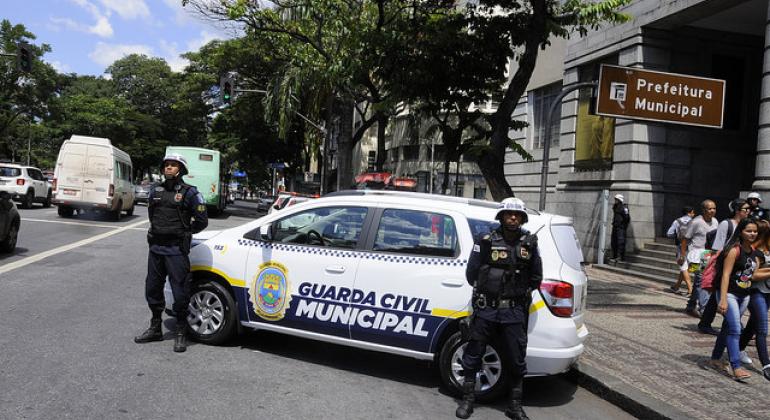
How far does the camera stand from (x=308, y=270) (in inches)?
219

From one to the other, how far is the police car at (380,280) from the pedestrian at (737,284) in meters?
1.80

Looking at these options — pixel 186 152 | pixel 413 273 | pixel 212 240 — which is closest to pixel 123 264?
pixel 212 240

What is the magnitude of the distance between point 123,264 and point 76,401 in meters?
7.07

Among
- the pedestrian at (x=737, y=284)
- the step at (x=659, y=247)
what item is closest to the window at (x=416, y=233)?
the pedestrian at (x=737, y=284)

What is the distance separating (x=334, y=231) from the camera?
568cm

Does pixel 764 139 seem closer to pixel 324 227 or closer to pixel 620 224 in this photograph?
pixel 620 224

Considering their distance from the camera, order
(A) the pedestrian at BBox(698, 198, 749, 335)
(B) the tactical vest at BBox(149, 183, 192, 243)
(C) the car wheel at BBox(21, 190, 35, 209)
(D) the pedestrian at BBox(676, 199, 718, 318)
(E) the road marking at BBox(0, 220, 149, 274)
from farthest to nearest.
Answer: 1. (C) the car wheel at BBox(21, 190, 35, 209)
2. (E) the road marking at BBox(0, 220, 149, 274)
3. (D) the pedestrian at BBox(676, 199, 718, 318)
4. (A) the pedestrian at BBox(698, 198, 749, 335)
5. (B) the tactical vest at BBox(149, 183, 192, 243)

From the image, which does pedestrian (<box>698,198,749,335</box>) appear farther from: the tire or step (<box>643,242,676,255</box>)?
the tire

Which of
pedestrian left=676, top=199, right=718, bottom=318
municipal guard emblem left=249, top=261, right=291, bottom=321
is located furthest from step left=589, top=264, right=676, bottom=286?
municipal guard emblem left=249, top=261, right=291, bottom=321

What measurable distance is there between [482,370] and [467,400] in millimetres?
382

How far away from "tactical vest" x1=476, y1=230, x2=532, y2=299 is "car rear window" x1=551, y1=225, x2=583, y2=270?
62cm

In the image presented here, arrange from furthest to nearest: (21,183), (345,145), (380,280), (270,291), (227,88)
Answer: (345,145), (21,183), (227,88), (270,291), (380,280)

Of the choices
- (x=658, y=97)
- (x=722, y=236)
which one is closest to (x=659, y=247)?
(x=658, y=97)

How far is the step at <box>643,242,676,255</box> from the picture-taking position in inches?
568
